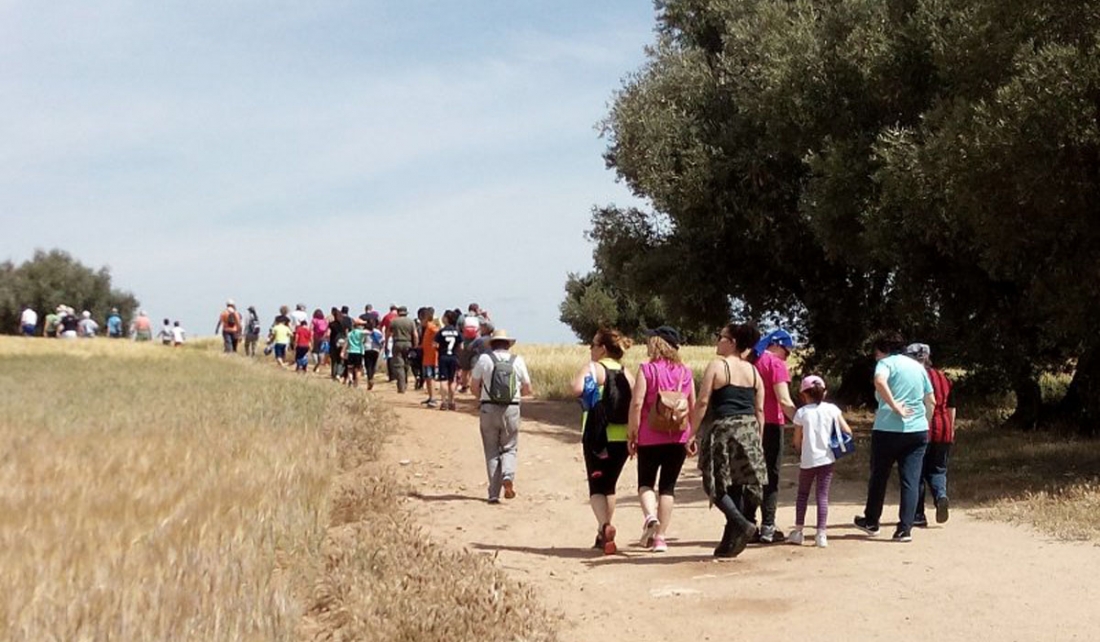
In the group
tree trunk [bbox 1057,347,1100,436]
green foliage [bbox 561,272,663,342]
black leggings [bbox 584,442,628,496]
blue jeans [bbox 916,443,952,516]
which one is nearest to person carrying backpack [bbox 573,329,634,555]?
black leggings [bbox 584,442,628,496]

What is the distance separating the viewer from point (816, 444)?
11.8 m

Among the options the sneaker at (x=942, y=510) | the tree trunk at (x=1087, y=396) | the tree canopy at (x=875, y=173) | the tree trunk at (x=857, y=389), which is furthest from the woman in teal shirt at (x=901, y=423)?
the tree trunk at (x=857, y=389)

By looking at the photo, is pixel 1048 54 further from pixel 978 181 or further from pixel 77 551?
pixel 77 551

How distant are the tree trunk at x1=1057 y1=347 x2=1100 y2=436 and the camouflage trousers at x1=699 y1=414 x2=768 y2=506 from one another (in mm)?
11214

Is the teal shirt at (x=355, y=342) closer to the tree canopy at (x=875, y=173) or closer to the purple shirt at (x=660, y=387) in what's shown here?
the tree canopy at (x=875, y=173)

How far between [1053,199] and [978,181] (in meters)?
0.98

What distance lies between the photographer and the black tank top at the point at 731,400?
11.0 metres

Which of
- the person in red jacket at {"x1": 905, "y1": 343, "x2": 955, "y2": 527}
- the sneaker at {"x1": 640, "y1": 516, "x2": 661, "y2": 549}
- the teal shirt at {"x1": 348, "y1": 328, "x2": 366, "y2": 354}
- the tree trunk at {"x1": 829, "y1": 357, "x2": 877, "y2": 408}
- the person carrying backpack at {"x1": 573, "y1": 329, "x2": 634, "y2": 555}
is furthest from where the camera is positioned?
the teal shirt at {"x1": 348, "y1": 328, "x2": 366, "y2": 354}

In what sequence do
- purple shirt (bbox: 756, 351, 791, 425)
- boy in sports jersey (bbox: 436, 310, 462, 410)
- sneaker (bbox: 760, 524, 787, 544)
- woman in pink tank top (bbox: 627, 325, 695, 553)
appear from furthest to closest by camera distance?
1. boy in sports jersey (bbox: 436, 310, 462, 410)
2. sneaker (bbox: 760, 524, 787, 544)
3. purple shirt (bbox: 756, 351, 791, 425)
4. woman in pink tank top (bbox: 627, 325, 695, 553)

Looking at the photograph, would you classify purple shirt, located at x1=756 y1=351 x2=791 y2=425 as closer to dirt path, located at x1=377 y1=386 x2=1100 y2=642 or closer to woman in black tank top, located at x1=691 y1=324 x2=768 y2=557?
woman in black tank top, located at x1=691 y1=324 x2=768 y2=557

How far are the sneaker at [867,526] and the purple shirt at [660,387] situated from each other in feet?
→ 7.98

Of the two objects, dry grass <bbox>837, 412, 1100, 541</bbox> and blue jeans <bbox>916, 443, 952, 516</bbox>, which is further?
blue jeans <bbox>916, 443, 952, 516</bbox>

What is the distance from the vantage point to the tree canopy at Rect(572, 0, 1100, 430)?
1606 centimetres

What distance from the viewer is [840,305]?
27016mm
